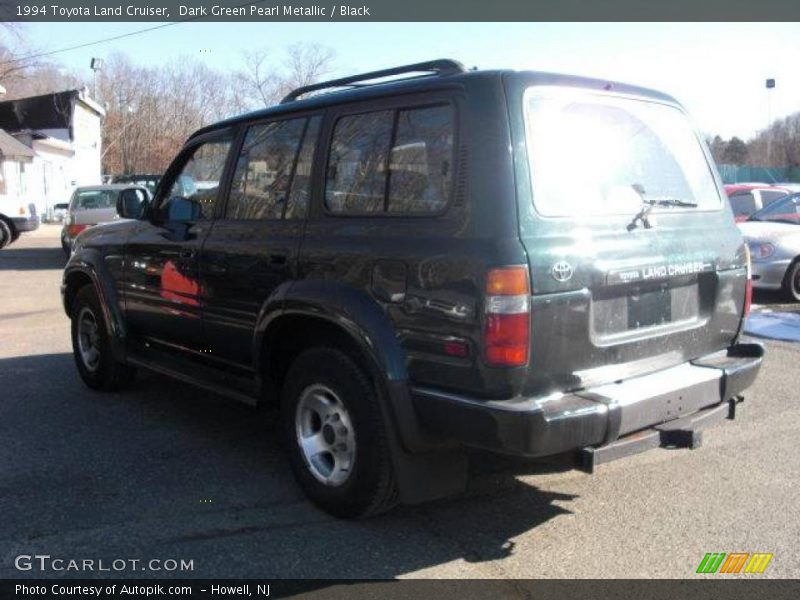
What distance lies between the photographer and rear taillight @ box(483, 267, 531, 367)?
2.98m

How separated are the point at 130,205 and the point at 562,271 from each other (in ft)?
12.0

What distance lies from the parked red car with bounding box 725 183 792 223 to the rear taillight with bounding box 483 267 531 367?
11.3 metres

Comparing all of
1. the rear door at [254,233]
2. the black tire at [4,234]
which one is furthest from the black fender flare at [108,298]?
the black tire at [4,234]

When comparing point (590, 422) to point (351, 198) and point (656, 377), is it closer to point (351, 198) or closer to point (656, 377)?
point (656, 377)

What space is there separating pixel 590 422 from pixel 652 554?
2.65 ft

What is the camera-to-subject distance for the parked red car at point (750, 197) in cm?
1323

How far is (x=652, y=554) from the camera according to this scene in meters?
3.39

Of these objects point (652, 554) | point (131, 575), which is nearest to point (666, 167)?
point (652, 554)

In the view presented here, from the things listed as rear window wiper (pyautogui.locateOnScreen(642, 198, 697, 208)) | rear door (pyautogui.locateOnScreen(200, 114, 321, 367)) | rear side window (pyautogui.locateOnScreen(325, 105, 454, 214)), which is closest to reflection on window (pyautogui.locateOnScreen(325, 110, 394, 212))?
rear side window (pyautogui.locateOnScreen(325, 105, 454, 214))

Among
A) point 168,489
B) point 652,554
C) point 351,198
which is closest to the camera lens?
point 652,554

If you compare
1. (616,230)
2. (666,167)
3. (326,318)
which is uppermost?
(666,167)

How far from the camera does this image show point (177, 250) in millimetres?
4836

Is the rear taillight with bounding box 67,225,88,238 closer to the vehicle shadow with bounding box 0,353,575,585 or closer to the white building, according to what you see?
the vehicle shadow with bounding box 0,353,575,585

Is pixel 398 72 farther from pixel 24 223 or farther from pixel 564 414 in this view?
pixel 24 223
